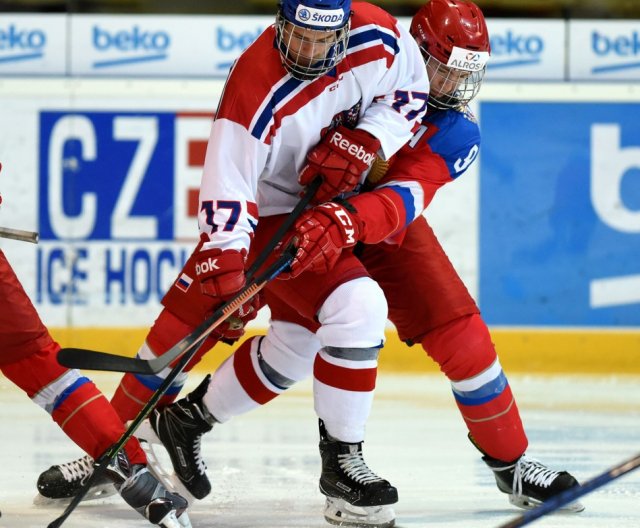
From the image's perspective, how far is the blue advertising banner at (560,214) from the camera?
5297 millimetres

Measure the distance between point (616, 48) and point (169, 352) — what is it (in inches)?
141

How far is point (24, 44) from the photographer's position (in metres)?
5.45

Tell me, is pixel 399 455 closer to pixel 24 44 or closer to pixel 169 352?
pixel 169 352

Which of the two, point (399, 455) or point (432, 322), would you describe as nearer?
point (432, 322)

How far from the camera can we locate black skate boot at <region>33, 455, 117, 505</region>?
278 centimetres

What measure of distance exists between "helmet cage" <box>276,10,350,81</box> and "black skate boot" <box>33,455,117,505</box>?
944 millimetres

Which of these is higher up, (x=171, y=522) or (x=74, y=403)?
(x=74, y=403)

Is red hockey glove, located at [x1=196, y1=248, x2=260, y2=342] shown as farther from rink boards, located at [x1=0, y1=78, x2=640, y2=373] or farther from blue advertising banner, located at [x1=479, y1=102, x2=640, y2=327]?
blue advertising banner, located at [x1=479, y1=102, x2=640, y2=327]

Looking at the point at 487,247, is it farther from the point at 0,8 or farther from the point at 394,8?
the point at 0,8

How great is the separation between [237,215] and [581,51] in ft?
11.1

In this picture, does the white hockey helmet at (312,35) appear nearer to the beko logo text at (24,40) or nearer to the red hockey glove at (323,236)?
the red hockey glove at (323,236)

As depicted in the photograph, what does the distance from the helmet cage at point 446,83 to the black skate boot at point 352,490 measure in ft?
2.55

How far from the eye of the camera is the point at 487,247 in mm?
5312

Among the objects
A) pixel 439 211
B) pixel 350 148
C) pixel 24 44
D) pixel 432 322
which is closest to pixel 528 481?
pixel 432 322
